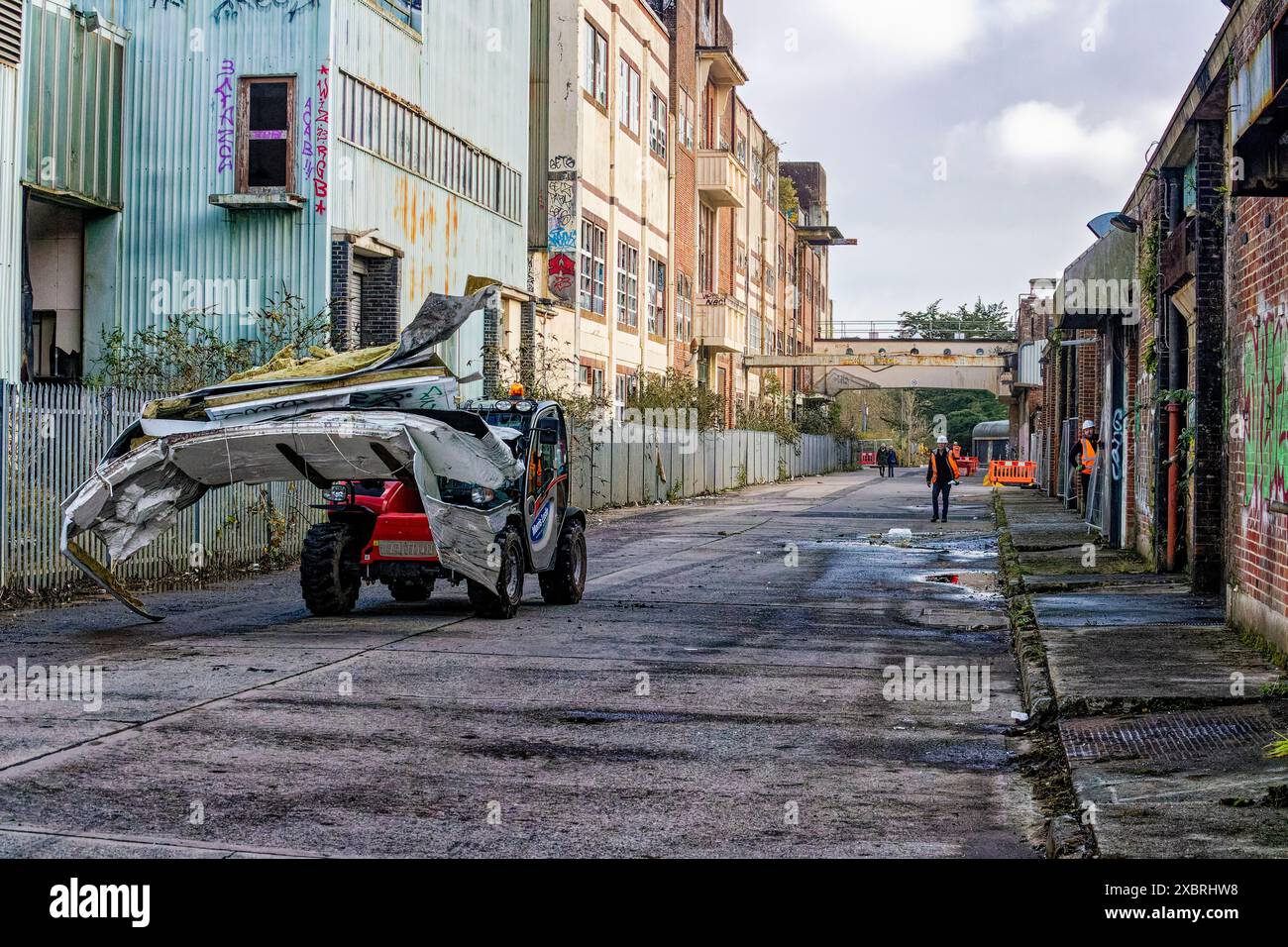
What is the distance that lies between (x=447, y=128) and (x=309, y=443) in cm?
1674

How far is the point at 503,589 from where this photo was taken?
46.1ft

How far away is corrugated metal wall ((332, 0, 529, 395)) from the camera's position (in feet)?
80.0

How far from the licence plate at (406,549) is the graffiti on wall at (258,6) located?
12.4m

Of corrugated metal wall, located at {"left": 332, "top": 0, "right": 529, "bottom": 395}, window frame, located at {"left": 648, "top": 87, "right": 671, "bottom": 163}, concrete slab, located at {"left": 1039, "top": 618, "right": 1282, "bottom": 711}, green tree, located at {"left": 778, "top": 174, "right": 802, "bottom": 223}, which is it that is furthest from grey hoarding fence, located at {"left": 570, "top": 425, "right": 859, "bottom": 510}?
concrete slab, located at {"left": 1039, "top": 618, "right": 1282, "bottom": 711}

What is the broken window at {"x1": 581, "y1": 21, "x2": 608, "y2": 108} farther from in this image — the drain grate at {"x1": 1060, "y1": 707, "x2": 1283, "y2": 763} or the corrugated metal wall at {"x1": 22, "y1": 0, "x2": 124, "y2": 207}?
the drain grate at {"x1": 1060, "y1": 707, "x2": 1283, "y2": 763}

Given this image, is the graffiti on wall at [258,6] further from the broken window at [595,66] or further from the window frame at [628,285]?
the window frame at [628,285]

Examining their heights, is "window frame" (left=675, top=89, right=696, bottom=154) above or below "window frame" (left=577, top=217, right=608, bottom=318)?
above

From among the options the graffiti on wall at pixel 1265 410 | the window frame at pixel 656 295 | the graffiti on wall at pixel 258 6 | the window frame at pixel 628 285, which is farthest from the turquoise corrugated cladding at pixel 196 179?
the window frame at pixel 656 295

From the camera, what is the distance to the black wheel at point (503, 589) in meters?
14.0

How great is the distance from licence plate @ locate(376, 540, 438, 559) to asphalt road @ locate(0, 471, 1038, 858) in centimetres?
63

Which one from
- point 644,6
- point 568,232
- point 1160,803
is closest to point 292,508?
point 1160,803

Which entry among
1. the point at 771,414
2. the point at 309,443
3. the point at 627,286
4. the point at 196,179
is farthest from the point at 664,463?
the point at 309,443

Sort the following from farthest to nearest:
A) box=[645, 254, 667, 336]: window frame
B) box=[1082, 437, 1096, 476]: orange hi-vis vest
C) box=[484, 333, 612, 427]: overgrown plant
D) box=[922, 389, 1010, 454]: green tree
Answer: box=[922, 389, 1010, 454]: green tree < box=[645, 254, 667, 336]: window frame < box=[484, 333, 612, 427]: overgrown plant < box=[1082, 437, 1096, 476]: orange hi-vis vest

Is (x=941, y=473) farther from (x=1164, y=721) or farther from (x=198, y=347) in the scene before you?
(x=1164, y=721)
